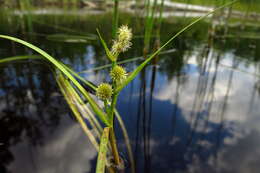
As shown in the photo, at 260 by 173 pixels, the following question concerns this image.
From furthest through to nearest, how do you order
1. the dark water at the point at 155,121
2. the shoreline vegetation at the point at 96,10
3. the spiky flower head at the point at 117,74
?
the shoreline vegetation at the point at 96,10 < the dark water at the point at 155,121 < the spiky flower head at the point at 117,74

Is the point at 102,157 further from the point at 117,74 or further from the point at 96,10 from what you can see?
the point at 96,10

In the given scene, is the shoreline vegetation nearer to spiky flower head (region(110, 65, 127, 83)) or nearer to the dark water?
the dark water

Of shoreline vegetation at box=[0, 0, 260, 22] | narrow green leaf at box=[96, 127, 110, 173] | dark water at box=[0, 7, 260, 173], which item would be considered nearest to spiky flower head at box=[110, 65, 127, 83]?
narrow green leaf at box=[96, 127, 110, 173]

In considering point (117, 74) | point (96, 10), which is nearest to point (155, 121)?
point (117, 74)

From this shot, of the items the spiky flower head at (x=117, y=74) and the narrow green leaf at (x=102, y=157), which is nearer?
the narrow green leaf at (x=102, y=157)

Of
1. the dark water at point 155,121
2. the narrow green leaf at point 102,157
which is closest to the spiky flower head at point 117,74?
the narrow green leaf at point 102,157

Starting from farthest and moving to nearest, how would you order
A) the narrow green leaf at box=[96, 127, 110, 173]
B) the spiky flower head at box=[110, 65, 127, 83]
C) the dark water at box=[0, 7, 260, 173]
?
the dark water at box=[0, 7, 260, 173], the spiky flower head at box=[110, 65, 127, 83], the narrow green leaf at box=[96, 127, 110, 173]

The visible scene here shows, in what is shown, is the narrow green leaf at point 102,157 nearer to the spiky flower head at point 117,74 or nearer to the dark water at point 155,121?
the spiky flower head at point 117,74

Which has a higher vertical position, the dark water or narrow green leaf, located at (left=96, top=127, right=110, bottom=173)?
narrow green leaf, located at (left=96, top=127, right=110, bottom=173)

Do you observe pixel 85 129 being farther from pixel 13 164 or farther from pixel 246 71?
pixel 246 71

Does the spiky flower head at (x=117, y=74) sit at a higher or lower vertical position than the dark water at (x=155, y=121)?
higher

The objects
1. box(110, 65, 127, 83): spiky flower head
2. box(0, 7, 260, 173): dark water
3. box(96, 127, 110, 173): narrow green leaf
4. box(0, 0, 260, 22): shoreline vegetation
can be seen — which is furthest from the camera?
box(0, 0, 260, 22): shoreline vegetation
